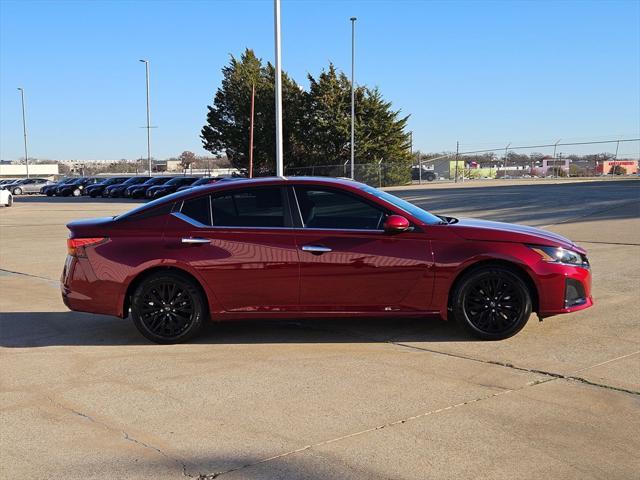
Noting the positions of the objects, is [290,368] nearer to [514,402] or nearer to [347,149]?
[514,402]

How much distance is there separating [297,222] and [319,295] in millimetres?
730

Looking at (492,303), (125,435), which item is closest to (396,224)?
(492,303)

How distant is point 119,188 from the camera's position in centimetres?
4756

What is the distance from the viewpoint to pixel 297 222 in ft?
Answer: 20.3

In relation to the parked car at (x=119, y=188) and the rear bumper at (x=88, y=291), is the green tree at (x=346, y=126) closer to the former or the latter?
the parked car at (x=119, y=188)

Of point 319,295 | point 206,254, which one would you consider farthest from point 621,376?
point 206,254

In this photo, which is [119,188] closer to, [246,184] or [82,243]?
[82,243]

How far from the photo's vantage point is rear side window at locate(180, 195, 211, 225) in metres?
6.30

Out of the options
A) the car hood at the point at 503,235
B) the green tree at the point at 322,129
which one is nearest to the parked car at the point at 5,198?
the green tree at the point at 322,129

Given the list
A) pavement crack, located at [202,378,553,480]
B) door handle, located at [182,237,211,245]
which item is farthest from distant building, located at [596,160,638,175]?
pavement crack, located at [202,378,553,480]

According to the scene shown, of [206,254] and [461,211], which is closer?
[206,254]

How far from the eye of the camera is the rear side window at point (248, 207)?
6270 mm

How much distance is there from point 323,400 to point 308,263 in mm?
1664

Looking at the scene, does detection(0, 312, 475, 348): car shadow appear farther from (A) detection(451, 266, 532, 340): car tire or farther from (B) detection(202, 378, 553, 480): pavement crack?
(B) detection(202, 378, 553, 480): pavement crack
